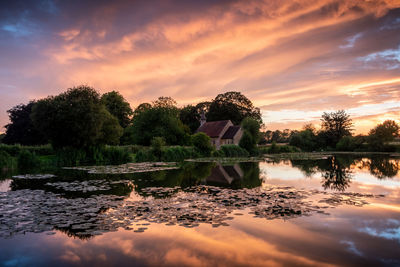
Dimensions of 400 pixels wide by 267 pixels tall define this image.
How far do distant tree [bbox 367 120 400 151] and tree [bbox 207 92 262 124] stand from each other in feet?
83.5

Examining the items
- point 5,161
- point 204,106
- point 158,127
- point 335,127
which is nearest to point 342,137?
point 335,127

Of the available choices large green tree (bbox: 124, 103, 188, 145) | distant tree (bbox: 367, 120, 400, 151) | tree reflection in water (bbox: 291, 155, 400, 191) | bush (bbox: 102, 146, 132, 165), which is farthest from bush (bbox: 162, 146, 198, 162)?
distant tree (bbox: 367, 120, 400, 151)

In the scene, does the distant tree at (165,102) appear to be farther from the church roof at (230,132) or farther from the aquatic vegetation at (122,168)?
the aquatic vegetation at (122,168)

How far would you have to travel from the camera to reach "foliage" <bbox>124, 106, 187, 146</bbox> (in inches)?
2052

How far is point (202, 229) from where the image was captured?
644 centimetres

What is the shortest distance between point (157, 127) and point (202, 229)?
152ft

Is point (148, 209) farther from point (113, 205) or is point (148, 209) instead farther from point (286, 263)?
point (286, 263)

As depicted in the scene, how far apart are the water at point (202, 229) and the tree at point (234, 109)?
58.7m

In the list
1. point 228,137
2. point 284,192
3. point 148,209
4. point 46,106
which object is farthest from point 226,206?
point 228,137

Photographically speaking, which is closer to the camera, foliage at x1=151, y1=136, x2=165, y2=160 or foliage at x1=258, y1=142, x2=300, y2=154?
foliage at x1=151, y1=136, x2=165, y2=160

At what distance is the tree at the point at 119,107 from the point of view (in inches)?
2557

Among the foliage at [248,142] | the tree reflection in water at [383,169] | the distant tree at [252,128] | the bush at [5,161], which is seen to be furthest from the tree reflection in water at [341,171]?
the bush at [5,161]

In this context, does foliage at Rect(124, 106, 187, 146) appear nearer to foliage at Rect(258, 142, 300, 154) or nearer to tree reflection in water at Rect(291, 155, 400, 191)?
foliage at Rect(258, 142, 300, 154)

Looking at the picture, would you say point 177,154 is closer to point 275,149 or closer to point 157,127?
point 157,127
